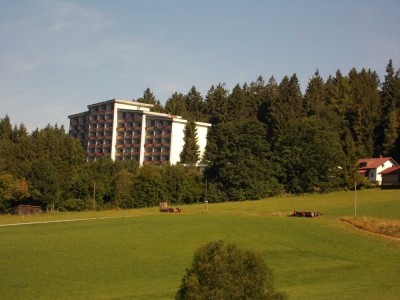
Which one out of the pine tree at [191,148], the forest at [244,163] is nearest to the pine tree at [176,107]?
the pine tree at [191,148]

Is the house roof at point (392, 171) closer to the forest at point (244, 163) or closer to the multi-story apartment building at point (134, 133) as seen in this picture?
the forest at point (244, 163)

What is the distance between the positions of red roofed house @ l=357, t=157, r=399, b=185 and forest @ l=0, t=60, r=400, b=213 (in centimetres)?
315

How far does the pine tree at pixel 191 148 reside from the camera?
12381 centimetres

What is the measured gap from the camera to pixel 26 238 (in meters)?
48.6

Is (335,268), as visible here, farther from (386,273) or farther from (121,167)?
(121,167)

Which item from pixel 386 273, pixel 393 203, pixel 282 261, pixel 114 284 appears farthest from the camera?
pixel 393 203

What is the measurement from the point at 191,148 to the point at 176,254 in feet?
282

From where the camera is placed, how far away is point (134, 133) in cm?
13400

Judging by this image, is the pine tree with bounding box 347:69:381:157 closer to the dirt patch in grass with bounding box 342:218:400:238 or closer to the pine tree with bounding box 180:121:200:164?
the pine tree with bounding box 180:121:200:164

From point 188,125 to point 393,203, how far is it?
65.1 m

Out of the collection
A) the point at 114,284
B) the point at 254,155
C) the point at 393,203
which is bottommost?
the point at 114,284

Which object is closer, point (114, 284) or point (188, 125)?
point (114, 284)

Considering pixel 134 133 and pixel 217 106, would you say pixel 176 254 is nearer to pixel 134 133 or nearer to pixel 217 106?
pixel 134 133

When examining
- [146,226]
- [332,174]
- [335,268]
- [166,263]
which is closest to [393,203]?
[332,174]
